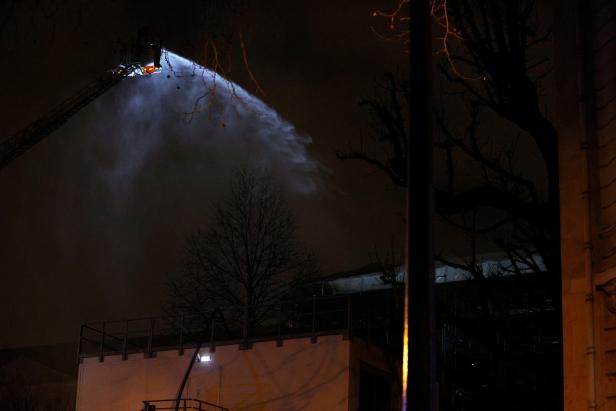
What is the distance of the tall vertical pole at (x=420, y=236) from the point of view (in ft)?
19.6

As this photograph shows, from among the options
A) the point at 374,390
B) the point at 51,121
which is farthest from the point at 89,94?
the point at 374,390

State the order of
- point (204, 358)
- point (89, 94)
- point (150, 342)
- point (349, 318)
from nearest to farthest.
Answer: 1. point (89, 94)
2. point (349, 318)
3. point (204, 358)
4. point (150, 342)

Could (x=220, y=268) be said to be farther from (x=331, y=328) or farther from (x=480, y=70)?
(x=480, y=70)

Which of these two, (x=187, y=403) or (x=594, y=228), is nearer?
(x=594, y=228)

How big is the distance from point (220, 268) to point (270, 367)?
12.6 m

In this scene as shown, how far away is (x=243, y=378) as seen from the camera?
28.6 metres

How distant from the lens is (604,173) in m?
11.0

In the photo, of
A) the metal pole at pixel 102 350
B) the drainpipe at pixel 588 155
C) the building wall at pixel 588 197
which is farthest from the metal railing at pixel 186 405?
the drainpipe at pixel 588 155

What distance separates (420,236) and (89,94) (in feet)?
59.9

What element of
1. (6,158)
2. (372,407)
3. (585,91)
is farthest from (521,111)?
(372,407)

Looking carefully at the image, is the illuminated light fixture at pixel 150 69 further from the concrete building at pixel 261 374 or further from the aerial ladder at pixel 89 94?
the concrete building at pixel 261 374

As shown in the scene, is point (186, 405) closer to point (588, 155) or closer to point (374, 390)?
point (374, 390)

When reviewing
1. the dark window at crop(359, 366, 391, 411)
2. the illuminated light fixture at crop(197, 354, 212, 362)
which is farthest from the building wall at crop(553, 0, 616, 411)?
the illuminated light fixture at crop(197, 354, 212, 362)

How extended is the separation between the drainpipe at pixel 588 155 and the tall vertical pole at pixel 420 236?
4.98m
